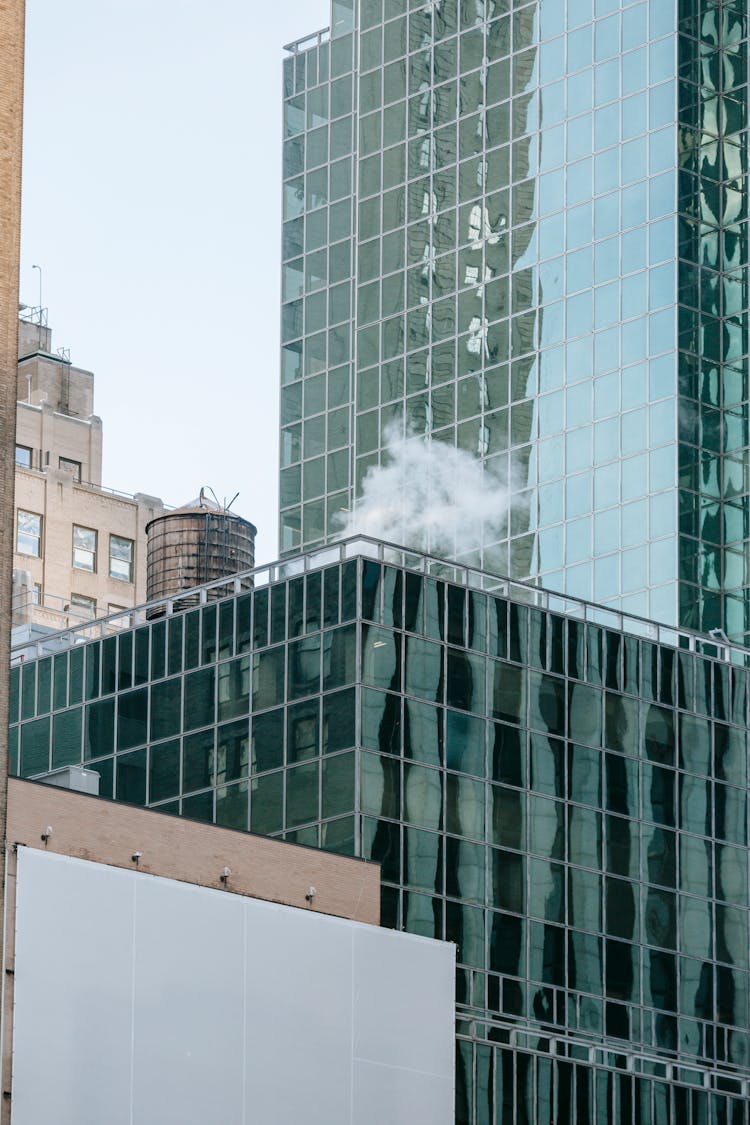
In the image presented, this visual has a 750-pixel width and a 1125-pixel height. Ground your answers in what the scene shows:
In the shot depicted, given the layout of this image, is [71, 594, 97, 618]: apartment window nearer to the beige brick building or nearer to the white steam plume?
the beige brick building

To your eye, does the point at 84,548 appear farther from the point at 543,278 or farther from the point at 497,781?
the point at 497,781

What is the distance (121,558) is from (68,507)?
4239 millimetres

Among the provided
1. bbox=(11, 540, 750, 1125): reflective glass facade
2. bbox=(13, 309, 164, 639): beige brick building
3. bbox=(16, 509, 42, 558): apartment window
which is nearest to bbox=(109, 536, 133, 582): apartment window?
bbox=(13, 309, 164, 639): beige brick building

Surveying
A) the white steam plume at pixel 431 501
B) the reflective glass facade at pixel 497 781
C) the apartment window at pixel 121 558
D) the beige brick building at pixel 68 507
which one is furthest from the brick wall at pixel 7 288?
the apartment window at pixel 121 558

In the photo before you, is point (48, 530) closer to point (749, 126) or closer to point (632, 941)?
point (749, 126)

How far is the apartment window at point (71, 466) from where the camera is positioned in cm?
14425

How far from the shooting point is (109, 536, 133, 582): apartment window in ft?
472

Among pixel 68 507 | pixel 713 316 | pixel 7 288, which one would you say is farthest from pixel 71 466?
pixel 7 288

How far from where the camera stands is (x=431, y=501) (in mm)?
118438

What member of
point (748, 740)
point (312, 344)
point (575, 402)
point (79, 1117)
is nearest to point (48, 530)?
point (312, 344)

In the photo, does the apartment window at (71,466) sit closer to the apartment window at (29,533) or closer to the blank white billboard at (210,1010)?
the apartment window at (29,533)

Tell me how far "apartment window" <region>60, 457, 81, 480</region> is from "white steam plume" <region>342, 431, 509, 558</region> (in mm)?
26104

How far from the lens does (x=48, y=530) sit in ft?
463

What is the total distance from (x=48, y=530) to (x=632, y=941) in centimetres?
6624
